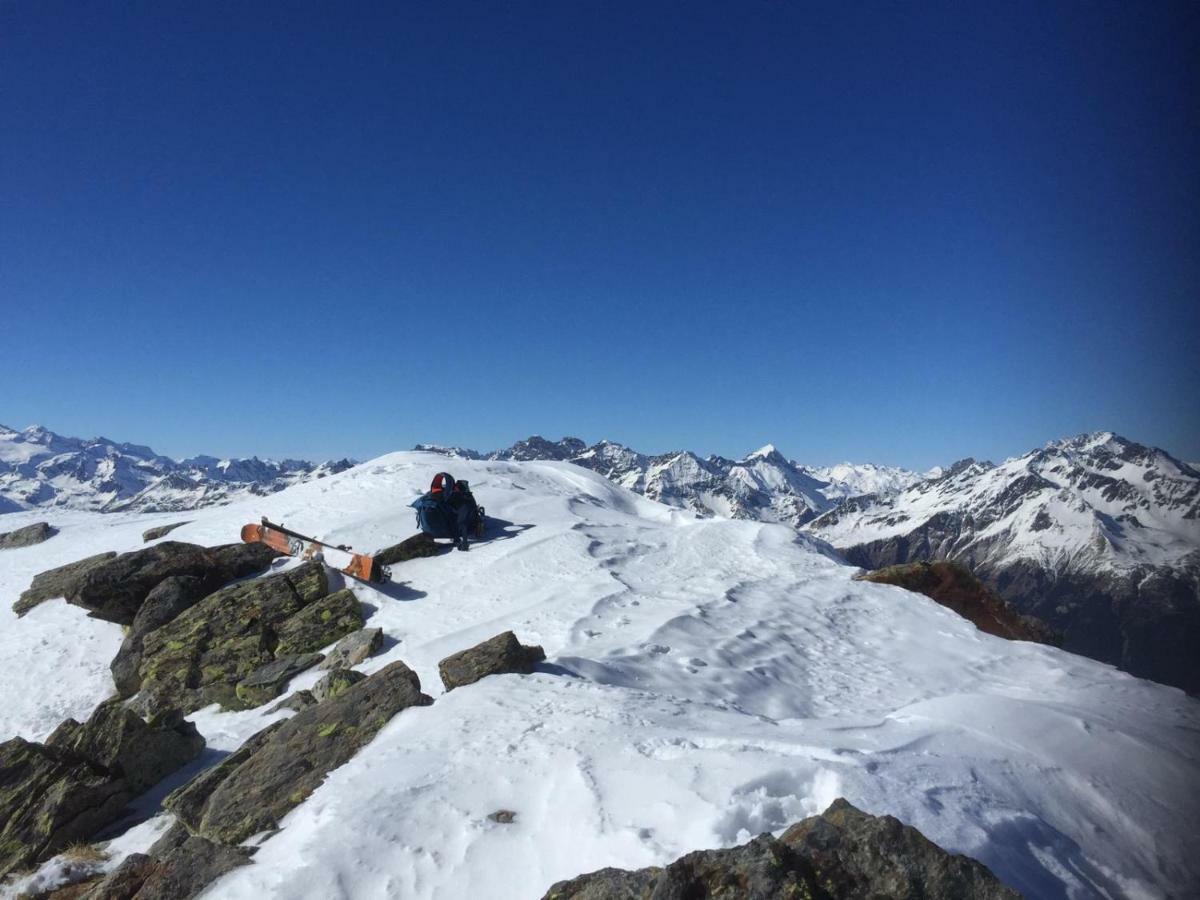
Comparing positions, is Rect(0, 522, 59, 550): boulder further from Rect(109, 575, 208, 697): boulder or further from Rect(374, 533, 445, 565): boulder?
Rect(374, 533, 445, 565): boulder

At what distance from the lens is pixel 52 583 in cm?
2245

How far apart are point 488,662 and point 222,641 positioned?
1043 centimetres

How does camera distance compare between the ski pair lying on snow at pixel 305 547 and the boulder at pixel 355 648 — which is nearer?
the boulder at pixel 355 648

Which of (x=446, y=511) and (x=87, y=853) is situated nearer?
(x=87, y=853)

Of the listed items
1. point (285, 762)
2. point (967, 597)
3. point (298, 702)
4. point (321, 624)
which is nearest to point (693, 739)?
point (285, 762)

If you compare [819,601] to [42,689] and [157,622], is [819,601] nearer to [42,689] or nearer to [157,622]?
[157,622]

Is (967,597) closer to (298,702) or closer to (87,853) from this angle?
(298,702)

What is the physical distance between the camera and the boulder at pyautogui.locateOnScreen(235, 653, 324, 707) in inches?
553

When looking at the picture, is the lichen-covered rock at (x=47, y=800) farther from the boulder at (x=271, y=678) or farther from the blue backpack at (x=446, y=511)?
the blue backpack at (x=446, y=511)

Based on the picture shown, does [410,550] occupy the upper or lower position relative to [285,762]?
upper

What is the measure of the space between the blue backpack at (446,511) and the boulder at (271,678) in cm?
748

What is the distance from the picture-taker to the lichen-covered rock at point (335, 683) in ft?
39.3

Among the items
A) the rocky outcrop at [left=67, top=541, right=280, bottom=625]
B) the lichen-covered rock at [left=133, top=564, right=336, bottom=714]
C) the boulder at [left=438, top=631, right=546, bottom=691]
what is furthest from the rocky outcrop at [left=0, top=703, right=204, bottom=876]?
the rocky outcrop at [left=67, top=541, right=280, bottom=625]

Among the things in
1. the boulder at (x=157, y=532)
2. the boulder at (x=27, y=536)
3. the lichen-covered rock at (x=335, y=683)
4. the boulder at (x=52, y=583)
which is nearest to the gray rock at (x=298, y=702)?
the lichen-covered rock at (x=335, y=683)
